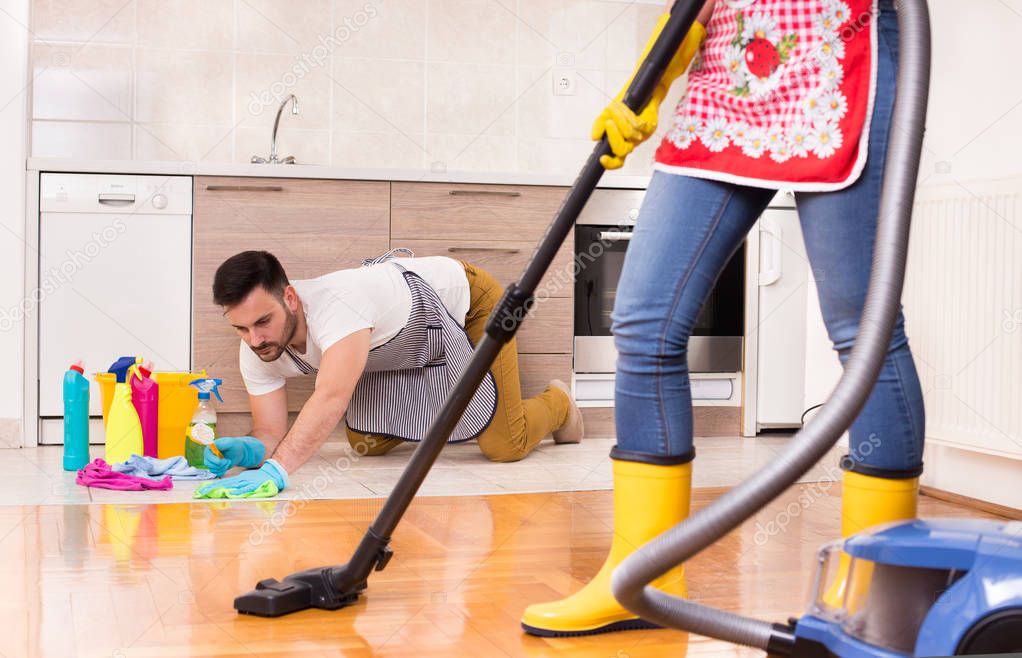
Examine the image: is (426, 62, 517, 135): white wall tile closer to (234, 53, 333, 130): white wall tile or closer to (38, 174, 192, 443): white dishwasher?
(234, 53, 333, 130): white wall tile

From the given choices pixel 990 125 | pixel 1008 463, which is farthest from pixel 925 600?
pixel 990 125

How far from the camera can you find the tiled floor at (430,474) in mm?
2311

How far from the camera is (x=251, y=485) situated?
7.45 feet

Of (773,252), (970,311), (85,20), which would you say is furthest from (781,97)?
(85,20)

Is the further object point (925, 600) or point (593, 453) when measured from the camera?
point (593, 453)

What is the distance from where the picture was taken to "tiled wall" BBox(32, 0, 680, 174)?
3.62m

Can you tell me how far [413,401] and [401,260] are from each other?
15.6 inches

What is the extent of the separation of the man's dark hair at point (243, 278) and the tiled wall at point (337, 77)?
1.42 meters

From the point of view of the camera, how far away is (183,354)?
3.12 m

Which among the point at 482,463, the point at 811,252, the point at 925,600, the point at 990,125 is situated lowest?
the point at 482,463

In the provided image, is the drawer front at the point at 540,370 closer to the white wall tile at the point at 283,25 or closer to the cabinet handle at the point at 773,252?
the cabinet handle at the point at 773,252

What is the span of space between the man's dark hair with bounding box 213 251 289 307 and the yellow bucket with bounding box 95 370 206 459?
412mm

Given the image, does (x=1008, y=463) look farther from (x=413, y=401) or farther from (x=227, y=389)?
(x=227, y=389)

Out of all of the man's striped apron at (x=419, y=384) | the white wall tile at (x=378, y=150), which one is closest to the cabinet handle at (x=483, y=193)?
the man's striped apron at (x=419, y=384)
